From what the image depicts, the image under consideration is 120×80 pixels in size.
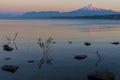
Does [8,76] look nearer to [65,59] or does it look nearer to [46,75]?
[46,75]

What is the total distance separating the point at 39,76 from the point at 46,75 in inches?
25.7

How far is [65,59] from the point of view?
95.9 feet

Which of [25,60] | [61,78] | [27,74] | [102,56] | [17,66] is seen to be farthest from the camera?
[102,56]

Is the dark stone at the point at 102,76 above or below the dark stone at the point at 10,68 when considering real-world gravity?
above

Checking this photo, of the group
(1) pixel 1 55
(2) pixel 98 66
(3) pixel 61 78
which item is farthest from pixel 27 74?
(1) pixel 1 55

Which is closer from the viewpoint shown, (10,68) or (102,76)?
(102,76)

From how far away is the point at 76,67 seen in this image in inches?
993

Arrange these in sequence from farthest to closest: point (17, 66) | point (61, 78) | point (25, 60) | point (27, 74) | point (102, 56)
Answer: point (102, 56), point (25, 60), point (17, 66), point (27, 74), point (61, 78)

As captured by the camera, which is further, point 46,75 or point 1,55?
point 1,55

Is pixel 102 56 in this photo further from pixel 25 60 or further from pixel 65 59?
pixel 25 60

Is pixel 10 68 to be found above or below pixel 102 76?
below

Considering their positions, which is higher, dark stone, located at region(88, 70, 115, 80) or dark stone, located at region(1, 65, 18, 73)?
dark stone, located at region(88, 70, 115, 80)

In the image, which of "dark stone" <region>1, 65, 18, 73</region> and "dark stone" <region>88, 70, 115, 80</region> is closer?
"dark stone" <region>88, 70, 115, 80</region>

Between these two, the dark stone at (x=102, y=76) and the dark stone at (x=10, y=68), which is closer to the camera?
the dark stone at (x=102, y=76)
